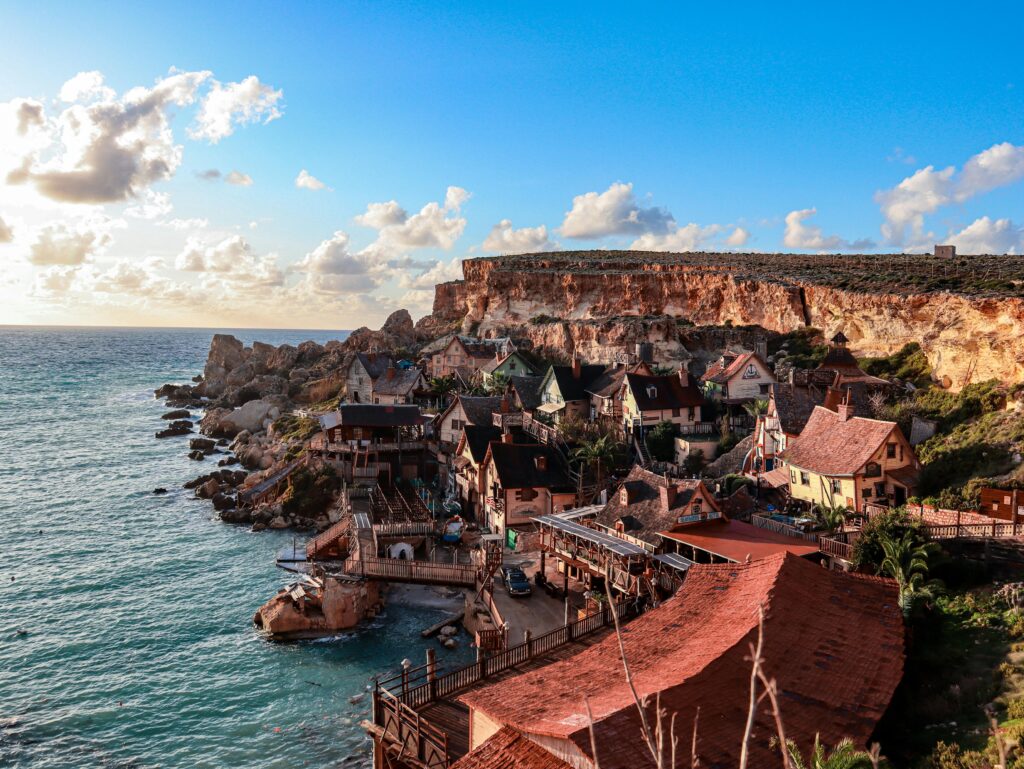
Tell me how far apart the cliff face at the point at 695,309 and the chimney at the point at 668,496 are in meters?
25.6

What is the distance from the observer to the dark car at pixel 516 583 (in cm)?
3638

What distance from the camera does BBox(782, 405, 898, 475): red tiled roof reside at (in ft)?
122

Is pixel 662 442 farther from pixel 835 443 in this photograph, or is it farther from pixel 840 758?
pixel 840 758

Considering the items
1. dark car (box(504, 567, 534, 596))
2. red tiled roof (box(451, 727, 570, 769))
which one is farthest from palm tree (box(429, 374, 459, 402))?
red tiled roof (box(451, 727, 570, 769))

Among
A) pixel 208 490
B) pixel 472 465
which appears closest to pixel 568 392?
pixel 472 465

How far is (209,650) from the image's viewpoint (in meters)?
34.0

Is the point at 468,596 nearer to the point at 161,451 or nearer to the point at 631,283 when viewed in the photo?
the point at 161,451

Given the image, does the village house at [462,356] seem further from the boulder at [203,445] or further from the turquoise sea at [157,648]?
the turquoise sea at [157,648]

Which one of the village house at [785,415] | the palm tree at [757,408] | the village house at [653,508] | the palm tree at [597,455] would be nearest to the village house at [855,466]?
the village house at [785,415]

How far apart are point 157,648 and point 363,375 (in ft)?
165

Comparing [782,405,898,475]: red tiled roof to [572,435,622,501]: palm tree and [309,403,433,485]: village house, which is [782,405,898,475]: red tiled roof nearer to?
[572,435,622,501]: palm tree

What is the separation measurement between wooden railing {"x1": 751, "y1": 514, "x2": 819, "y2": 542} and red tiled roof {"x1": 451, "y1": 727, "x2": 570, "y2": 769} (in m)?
19.9

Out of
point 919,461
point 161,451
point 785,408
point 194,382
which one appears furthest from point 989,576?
point 194,382

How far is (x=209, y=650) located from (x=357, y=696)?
8.63m
